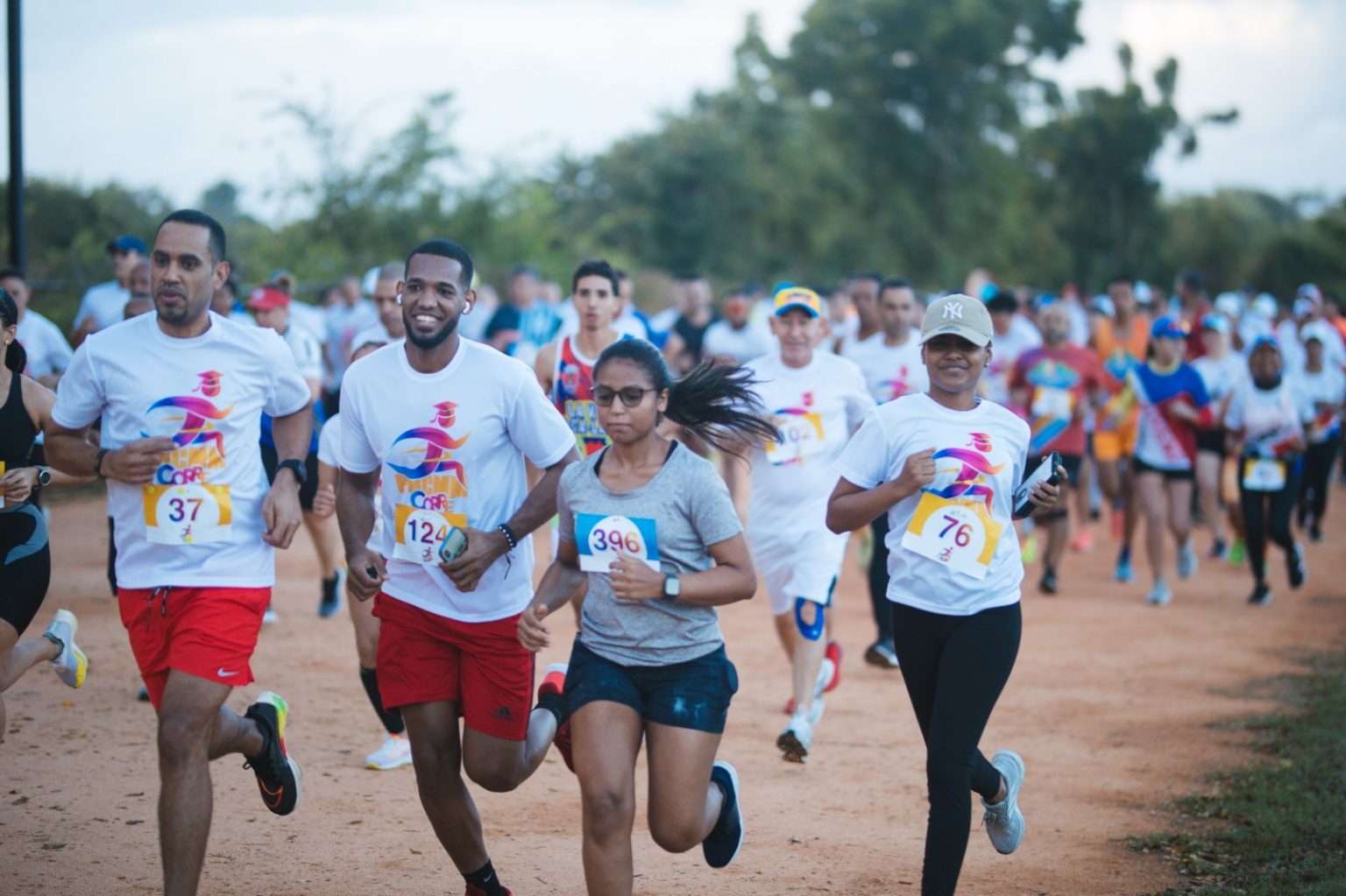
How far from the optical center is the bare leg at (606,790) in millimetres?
4570

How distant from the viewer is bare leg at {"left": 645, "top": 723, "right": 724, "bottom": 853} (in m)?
4.77

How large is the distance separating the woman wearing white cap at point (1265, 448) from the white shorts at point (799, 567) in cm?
627

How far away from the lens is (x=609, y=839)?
15.0 ft

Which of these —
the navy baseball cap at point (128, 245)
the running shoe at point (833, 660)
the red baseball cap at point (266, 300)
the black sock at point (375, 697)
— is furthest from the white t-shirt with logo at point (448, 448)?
the navy baseball cap at point (128, 245)

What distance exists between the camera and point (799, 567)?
795 cm

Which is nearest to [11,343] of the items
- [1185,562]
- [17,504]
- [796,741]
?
[17,504]

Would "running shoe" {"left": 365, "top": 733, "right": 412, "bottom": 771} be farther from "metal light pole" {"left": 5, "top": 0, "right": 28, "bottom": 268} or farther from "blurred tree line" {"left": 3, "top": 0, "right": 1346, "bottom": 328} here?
"blurred tree line" {"left": 3, "top": 0, "right": 1346, "bottom": 328}

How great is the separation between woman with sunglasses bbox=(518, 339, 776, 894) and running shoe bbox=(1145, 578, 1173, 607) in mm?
9248

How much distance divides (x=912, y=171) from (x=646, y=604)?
47.3 meters

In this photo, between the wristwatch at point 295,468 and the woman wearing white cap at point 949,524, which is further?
the wristwatch at point 295,468

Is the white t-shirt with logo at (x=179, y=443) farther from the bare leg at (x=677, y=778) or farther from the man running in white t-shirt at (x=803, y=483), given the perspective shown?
the man running in white t-shirt at (x=803, y=483)

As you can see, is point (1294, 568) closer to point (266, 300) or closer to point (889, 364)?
point (889, 364)

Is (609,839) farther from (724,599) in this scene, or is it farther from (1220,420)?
(1220,420)

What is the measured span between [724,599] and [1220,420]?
987 cm
